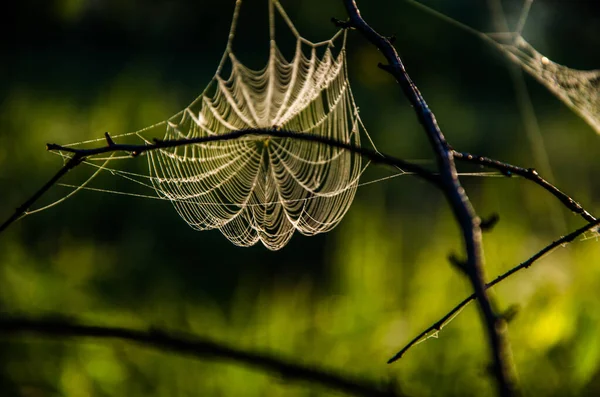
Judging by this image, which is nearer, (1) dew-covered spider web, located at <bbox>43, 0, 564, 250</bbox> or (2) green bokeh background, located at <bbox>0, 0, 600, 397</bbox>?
(1) dew-covered spider web, located at <bbox>43, 0, 564, 250</bbox>

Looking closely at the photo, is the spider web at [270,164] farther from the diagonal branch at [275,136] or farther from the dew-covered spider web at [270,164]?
the diagonal branch at [275,136]

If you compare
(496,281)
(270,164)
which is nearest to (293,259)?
(270,164)

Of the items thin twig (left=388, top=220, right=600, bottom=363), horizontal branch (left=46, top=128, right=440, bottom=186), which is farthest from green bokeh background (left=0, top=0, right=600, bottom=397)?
horizontal branch (left=46, top=128, right=440, bottom=186)

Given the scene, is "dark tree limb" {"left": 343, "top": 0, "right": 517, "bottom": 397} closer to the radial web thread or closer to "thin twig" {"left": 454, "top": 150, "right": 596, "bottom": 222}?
"thin twig" {"left": 454, "top": 150, "right": 596, "bottom": 222}

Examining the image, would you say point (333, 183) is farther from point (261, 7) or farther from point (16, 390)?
point (261, 7)

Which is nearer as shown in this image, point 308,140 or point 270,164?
point 308,140

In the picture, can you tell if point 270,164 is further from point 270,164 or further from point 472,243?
point 472,243

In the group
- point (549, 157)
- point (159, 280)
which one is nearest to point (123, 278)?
point (159, 280)

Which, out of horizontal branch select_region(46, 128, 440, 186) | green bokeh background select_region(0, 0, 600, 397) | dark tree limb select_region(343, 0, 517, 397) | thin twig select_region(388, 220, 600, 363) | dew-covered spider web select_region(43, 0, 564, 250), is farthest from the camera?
green bokeh background select_region(0, 0, 600, 397)

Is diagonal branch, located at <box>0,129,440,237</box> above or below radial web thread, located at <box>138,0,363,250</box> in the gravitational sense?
below
